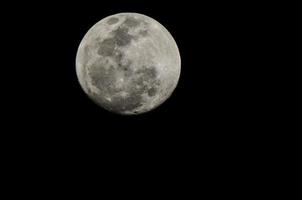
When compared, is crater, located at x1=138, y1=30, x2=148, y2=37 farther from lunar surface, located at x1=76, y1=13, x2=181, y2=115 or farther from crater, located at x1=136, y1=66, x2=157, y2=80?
crater, located at x1=136, y1=66, x2=157, y2=80

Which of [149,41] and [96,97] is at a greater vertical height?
[149,41]

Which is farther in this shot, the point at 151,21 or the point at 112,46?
the point at 151,21

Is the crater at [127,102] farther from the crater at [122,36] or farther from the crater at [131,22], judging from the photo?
the crater at [131,22]

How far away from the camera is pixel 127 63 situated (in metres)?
4.75

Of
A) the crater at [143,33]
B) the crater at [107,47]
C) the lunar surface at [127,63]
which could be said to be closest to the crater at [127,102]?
the lunar surface at [127,63]

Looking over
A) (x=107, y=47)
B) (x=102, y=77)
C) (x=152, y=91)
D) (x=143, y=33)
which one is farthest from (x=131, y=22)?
(x=152, y=91)

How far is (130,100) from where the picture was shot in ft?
16.2

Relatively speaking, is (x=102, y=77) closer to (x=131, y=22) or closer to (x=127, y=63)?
(x=127, y=63)

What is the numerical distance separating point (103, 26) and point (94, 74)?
615 mm

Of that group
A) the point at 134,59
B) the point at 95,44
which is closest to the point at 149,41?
the point at 134,59

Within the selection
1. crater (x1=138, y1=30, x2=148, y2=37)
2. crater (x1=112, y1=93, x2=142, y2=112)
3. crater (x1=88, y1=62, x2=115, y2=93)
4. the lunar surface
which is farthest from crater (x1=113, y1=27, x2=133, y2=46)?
crater (x1=112, y1=93, x2=142, y2=112)

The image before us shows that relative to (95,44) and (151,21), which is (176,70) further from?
(95,44)

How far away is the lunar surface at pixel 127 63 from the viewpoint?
15.7ft

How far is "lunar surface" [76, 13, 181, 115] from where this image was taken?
188 inches
